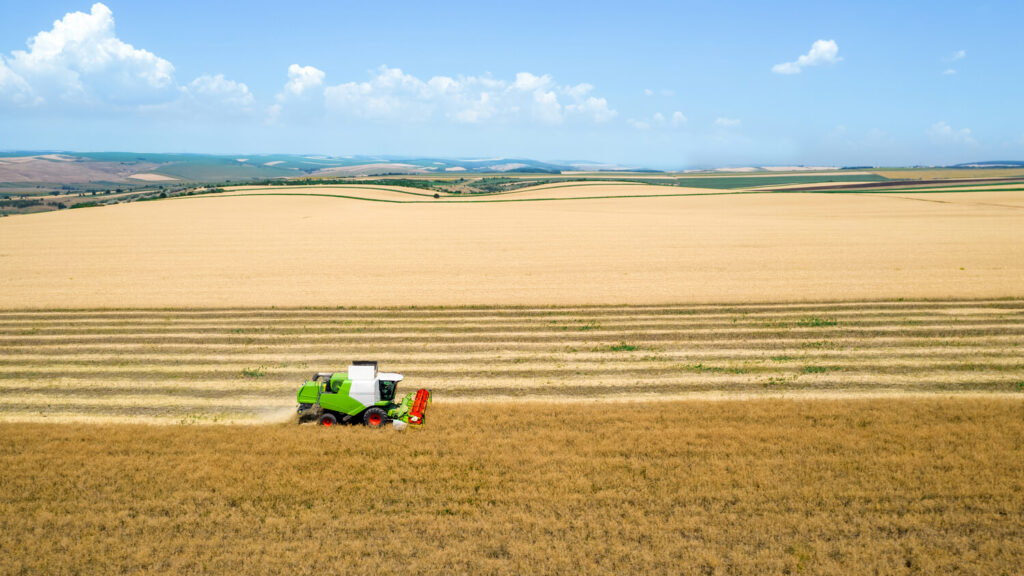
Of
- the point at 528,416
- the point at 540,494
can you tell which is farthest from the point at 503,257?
the point at 540,494

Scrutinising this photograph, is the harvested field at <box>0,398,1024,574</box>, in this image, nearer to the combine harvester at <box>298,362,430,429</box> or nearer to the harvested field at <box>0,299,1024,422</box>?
the combine harvester at <box>298,362,430,429</box>

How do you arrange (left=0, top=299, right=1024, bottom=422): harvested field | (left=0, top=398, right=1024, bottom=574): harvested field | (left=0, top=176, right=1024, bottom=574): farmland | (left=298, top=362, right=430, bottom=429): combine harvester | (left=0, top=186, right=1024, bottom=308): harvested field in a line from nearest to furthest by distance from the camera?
(left=0, top=398, right=1024, bottom=574): harvested field
(left=0, top=176, right=1024, bottom=574): farmland
(left=298, top=362, right=430, bottom=429): combine harvester
(left=0, top=299, right=1024, bottom=422): harvested field
(left=0, top=186, right=1024, bottom=308): harvested field

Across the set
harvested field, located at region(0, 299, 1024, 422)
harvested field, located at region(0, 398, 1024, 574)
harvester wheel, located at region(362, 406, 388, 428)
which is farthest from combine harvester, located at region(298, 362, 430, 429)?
harvested field, located at region(0, 299, 1024, 422)

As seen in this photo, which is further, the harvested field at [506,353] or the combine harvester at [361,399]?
the harvested field at [506,353]

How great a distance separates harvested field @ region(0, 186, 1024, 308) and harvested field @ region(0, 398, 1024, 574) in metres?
14.1

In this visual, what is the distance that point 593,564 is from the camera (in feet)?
33.3

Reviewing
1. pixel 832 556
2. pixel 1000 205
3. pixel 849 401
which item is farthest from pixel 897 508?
pixel 1000 205

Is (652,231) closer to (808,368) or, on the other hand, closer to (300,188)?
(808,368)

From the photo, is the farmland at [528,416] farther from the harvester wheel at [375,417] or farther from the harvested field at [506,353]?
the harvester wheel at [375,417]

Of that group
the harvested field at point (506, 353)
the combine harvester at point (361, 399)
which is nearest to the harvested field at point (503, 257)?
the harvested field at point (506, 353)

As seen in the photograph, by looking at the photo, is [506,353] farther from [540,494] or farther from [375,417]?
[540,494]

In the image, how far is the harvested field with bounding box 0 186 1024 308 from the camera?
30.6 metres

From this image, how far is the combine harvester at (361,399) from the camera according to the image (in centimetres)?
1566

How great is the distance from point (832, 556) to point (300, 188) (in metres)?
123
